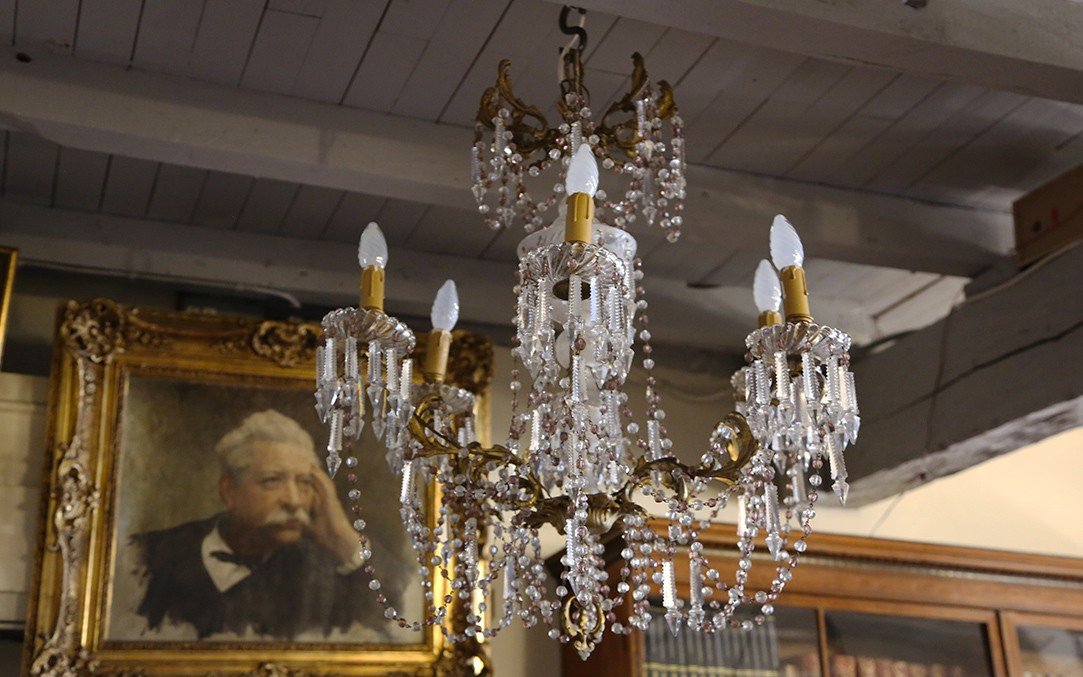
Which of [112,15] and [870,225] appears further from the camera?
[870,225]

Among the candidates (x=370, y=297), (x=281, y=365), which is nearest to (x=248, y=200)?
(x=281, y=365)

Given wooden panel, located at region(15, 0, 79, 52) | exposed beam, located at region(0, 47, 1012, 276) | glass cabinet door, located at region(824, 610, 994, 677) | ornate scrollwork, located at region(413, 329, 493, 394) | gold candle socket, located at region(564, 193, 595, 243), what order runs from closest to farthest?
gold candle socket, located at region(564, 193, 595, 243) < wooden panel, located at region(15, 0, 79, 52) < exposed beam, located at region(0, 47, 1012, 276) < glass cabinet door, located at region(824, 610, 994, 677) < ornate scrollwork, located at region(413, 329, 493, 394)

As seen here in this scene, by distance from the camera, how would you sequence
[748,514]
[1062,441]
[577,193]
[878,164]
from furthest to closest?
[1062,441]
[878,164]
[748,514]
[577,193]

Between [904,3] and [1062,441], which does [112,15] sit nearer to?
[904,3]

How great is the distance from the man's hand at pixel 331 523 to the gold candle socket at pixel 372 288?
4.38 ft

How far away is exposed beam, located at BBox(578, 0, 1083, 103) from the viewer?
2004mm

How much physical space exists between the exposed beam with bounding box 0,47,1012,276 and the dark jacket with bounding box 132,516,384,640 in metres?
0.88

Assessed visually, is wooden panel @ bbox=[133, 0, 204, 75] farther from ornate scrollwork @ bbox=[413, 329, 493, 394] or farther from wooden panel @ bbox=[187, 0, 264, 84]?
ornate scrollwork @ bbox=[413, 329, 493, 394]

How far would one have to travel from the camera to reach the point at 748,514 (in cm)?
190

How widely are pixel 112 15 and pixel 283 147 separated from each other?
401 millimetres

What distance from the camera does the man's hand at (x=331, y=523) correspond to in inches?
117

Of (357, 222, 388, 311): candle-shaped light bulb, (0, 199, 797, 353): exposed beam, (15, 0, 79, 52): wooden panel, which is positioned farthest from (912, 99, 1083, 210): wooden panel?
(15, 0, 79, 52): wooden panel

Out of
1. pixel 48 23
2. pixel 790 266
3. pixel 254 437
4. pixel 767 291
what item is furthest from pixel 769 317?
pixel 254 437

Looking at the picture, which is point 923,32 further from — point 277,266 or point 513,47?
point 277,266
